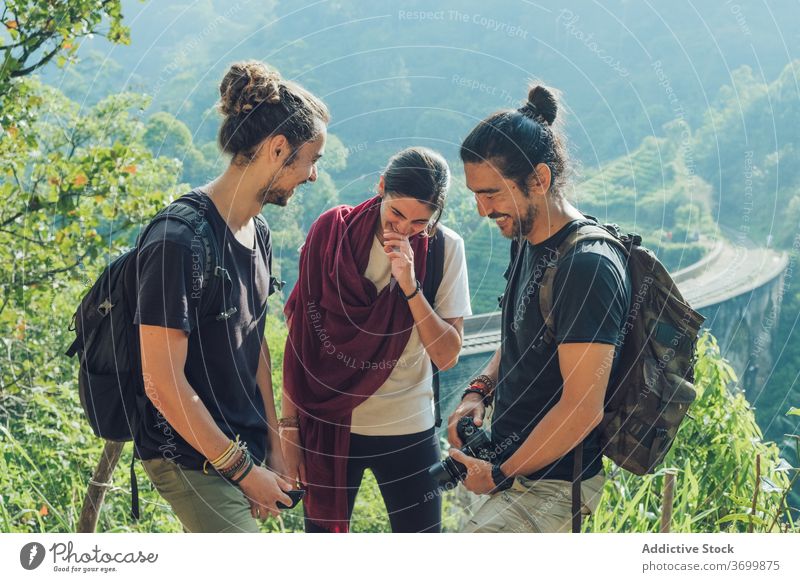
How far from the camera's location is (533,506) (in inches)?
98.2

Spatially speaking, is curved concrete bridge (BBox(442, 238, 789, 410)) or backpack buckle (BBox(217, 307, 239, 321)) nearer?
backpack buckle (BBox(217, 307, 239, 321))

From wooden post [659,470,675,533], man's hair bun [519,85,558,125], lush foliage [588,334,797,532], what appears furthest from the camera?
lush foliage [588,334,797,532]

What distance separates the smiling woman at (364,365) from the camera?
298cm

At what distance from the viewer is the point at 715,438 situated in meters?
4.07

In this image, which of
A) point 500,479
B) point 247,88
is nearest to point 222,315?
point 247,88

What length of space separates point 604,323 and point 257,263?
109cm

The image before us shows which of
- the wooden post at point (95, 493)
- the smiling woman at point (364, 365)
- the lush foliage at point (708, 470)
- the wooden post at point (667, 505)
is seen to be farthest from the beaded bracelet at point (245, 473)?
the lush foliage at point (708, 470)

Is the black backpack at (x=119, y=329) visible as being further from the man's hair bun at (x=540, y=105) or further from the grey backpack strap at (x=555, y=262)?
the man's hair bun at (x=540, y=105)

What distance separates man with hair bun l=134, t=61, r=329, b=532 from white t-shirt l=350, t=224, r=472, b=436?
1.63 feet

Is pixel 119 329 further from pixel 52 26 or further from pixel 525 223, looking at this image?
pixel 52 26

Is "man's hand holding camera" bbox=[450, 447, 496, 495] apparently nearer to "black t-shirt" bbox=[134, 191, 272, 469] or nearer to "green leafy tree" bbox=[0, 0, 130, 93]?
"black t-shirt" bbox=[134, 191, 272, 469]

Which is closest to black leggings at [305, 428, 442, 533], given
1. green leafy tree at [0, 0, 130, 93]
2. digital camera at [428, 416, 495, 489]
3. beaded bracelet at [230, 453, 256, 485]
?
digital camera at [428, 416, 495, 489]

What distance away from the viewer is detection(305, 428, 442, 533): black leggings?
3006 millimetres
